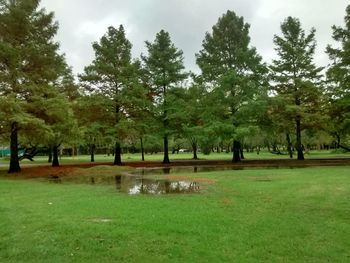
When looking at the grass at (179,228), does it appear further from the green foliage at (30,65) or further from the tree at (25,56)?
the tree at (25,56)

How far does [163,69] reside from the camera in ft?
127

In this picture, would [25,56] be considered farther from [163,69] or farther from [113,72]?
[163,69]

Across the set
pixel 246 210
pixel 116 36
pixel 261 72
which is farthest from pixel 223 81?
pixel 246 210

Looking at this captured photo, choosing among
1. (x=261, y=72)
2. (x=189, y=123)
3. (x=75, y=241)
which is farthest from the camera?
(x=189, y=123)

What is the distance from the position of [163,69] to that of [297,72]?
45.3ft

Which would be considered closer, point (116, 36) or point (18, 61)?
point (18, 61)

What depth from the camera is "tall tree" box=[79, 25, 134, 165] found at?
3453 centimetres

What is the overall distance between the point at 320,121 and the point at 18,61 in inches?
1043

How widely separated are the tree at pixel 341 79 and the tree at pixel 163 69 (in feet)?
47.5

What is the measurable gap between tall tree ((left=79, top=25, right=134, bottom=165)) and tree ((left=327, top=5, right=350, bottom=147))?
18.4 m

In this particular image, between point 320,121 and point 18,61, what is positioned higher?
point 18,61

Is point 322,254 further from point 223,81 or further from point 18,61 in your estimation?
point 223,81

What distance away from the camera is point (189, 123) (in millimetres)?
38312

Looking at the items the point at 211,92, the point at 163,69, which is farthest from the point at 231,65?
the point at 163,69
